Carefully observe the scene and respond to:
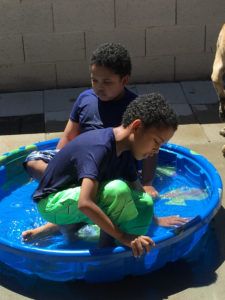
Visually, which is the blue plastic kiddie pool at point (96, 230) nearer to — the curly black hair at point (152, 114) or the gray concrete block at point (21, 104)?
the curly black hair at point (152, 114)

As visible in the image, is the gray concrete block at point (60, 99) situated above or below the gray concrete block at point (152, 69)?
below

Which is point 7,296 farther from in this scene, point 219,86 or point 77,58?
point 77,58

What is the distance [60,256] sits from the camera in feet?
8.55

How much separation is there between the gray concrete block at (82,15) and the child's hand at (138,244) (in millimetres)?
3674

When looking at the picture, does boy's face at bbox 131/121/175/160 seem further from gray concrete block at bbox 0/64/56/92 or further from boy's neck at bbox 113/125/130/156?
gray concrete block at bbox 0/64/56/92

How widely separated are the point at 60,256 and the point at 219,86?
2.22 meters

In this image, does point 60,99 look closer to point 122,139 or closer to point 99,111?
point 99,111

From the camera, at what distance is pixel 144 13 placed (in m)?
5.82

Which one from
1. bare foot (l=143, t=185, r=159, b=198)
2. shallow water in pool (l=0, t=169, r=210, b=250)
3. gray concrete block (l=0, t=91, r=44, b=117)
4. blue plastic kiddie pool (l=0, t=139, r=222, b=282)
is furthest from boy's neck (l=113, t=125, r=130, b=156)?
gray concrete block (l=0, t=91, r=44, b=117)

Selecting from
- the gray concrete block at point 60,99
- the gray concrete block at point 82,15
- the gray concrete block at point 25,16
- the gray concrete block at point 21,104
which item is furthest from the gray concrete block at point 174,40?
the gray concrete block at point 21,104

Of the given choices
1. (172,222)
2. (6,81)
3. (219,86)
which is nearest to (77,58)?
(6,81)

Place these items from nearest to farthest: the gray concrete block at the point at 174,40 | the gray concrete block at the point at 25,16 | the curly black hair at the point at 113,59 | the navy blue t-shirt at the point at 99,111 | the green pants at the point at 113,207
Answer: the green pants at the point at 113,207 < the curly black hair at the point at 113,59 < the navy blue t-shirt at the point at 99,111 < the gray concrete block at the point at 25,16 < the gray concrete block at the point at 174,40

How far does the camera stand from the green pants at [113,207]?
2715 millimetres

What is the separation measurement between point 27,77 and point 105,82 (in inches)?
117
